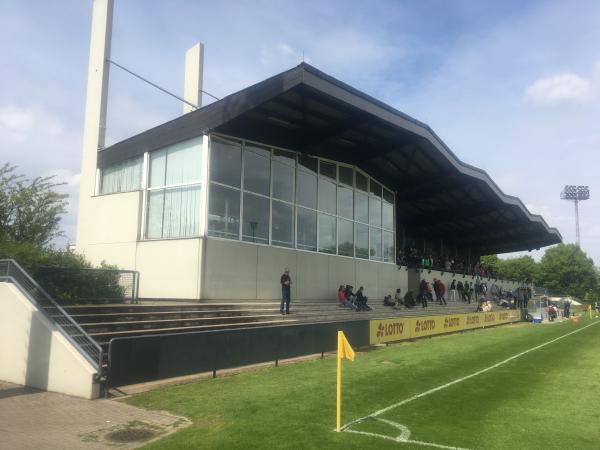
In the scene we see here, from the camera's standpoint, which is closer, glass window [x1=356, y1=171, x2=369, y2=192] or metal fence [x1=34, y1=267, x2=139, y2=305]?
metal fence [x1=34, y1=267, x2=139, y2=305]

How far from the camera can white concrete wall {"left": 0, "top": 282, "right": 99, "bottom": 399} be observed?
10.1 metres

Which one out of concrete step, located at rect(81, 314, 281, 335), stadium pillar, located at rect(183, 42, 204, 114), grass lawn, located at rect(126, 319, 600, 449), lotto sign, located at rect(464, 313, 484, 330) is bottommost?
grass lawn, located at rect(126, 319, 600, 449)

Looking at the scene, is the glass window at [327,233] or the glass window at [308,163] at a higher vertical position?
the glass window at [308,163]

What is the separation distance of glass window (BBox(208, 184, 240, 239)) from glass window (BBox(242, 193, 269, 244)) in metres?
0.50

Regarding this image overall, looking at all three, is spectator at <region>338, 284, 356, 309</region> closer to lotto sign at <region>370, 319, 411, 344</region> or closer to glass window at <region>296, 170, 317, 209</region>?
lotto sign at <region>370, 319, 411, 344</region>

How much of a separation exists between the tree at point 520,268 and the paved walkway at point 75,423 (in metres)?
108

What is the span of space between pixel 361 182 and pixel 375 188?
6.10ft

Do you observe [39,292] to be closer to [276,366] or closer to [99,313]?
[99,313]

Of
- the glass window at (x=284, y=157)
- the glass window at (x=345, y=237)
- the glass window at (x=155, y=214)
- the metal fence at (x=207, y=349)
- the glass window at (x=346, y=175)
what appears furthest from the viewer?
the glass window at (x=346, y=175)

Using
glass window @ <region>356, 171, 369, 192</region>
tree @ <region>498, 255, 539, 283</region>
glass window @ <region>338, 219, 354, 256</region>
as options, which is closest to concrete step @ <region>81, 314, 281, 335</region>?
glass window @ <region>338, 219, 354, 256</region>

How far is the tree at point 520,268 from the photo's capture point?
10719 cm

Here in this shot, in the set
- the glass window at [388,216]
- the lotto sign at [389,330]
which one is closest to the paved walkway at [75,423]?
the lotto sign at [389,330]

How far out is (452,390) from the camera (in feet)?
35.3

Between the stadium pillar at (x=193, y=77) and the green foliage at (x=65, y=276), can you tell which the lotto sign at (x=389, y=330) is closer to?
the green foliage at (x=65, y=276)
